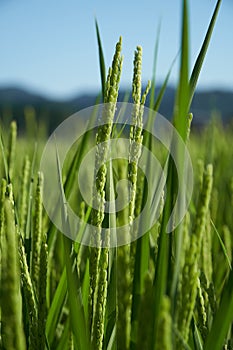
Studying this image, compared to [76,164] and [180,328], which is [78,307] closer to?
[180,328]

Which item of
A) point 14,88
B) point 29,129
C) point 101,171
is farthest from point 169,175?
point 14,88

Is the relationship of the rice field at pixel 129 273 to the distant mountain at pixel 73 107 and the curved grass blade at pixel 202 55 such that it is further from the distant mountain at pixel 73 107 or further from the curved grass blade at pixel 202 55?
the distant mountain at pixel 73 107

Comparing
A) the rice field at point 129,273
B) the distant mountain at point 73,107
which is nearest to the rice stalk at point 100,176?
the rice field at point 129,273

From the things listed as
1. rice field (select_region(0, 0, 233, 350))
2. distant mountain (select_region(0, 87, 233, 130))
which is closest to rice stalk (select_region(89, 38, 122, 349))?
rice field (select_region(0, 0, 233, 350))

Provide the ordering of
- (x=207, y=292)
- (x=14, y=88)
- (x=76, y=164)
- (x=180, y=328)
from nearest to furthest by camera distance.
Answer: (x=180, y=328), (x=207, y=292), (x=76, y=164), (x=14, y=88)

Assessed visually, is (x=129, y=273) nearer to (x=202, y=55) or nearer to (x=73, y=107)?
(x=202, y=55)

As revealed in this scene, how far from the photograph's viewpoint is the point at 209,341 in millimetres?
294

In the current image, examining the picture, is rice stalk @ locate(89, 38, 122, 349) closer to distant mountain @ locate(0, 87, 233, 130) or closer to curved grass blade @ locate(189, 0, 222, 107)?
curved grass blade @ locate(189, 0, 222, 107)

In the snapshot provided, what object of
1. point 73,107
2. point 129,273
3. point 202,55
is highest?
point 73,107

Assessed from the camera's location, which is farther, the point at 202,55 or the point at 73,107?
the point at 73,107

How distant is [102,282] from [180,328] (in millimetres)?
79

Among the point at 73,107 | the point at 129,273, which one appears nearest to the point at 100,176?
the point at 129,273

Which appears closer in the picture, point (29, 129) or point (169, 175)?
point (169, 175)

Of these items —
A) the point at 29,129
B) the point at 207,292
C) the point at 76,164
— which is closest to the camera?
the point at 207,292
